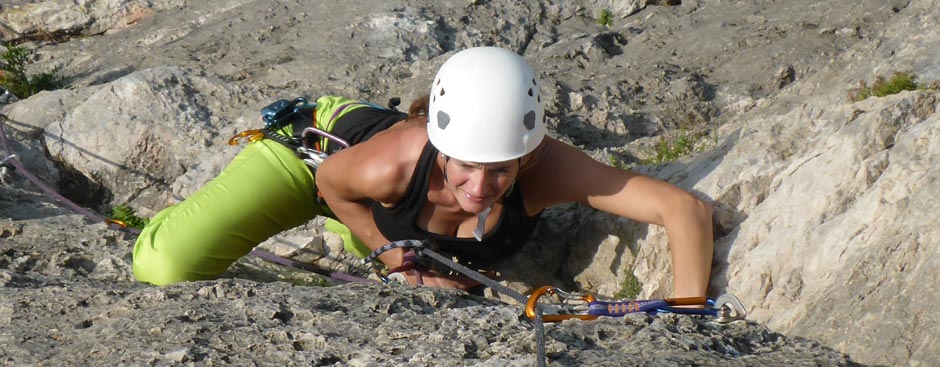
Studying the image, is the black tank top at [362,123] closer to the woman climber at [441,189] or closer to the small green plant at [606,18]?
the woman climber at [441,189]

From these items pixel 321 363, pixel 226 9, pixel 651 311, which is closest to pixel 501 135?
pixel 651 311

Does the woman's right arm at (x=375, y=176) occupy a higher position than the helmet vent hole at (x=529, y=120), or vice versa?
the helmet vent hole at (x=529, y=120)

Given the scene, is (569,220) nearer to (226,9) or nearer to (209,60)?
(209,60)

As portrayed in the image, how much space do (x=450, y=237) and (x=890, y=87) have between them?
2308 millimetres

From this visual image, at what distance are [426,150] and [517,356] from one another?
5.30 feet

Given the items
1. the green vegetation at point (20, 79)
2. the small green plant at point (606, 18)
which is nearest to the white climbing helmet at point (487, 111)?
the small green plant at point (606, 18)

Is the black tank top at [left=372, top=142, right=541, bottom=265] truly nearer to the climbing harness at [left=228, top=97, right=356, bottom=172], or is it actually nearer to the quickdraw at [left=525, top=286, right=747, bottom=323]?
the climbing harness at [left=228, top=97, right=356, bottom=172]

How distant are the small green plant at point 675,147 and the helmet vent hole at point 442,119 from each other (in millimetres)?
2043

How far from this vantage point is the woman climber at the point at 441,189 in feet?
14.5

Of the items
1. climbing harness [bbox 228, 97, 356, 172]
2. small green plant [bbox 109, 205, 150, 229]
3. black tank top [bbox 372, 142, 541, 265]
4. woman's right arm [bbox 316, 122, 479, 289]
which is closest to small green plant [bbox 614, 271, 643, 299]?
black tank top [bbox 372, 142, 541, 265]

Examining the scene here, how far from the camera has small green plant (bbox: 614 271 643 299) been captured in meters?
4.98

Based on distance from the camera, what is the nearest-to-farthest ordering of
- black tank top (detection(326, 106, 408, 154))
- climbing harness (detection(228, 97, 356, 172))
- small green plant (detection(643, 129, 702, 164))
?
black tank top (detection(326, 106, 408, 154)) → climbing harness (detection(228, 97, 356, 172)) → small green plant (detection(643, 129, 702, 164))

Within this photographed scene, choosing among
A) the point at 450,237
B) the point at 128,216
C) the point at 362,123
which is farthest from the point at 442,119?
the point at 128,216

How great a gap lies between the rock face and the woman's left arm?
214mm
